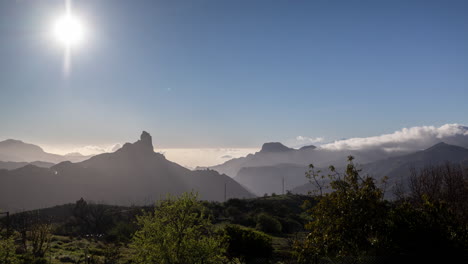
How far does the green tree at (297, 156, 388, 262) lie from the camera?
53.1 ft

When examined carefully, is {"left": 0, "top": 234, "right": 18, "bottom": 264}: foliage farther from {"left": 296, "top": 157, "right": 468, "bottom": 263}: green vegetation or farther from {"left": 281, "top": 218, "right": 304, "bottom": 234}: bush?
{"left": 281, "top": 218, "right": 304, "bottom": 234}: bush

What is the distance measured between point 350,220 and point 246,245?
10.2 m

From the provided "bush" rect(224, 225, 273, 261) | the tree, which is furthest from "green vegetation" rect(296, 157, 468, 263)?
the tree

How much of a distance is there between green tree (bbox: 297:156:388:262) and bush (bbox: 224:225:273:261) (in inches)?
290

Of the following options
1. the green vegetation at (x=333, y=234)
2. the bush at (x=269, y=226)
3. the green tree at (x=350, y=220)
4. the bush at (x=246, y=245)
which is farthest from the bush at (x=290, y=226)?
the green tree at (x=350, y=220)

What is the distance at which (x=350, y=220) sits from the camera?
16234mm

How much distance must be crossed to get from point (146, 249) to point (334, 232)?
9.38 meters

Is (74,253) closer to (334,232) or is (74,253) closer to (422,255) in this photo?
(334,232)

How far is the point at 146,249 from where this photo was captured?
15.0 meters

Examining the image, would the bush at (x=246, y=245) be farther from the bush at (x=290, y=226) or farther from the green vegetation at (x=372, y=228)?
the bush at (x=290, y=226)

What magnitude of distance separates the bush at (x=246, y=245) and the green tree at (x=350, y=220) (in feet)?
24.2

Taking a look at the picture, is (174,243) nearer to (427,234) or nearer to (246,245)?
(246,245)

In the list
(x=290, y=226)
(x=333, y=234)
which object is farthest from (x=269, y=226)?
(x=333, y=234)

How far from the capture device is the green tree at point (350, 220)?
16172mm
